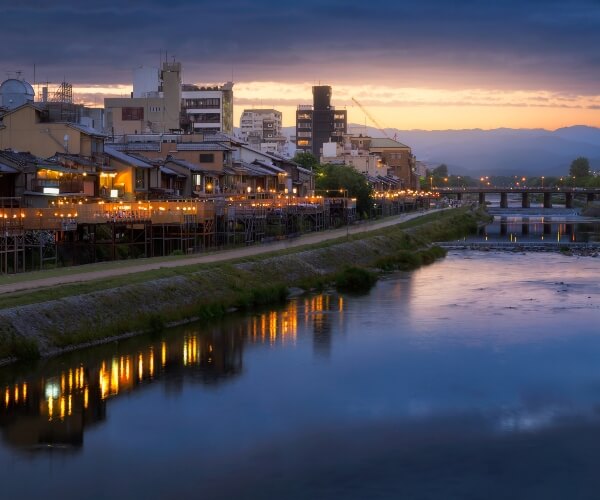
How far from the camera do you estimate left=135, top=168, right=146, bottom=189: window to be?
180 ft

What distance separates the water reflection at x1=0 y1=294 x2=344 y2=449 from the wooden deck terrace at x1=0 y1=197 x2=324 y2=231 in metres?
11.1

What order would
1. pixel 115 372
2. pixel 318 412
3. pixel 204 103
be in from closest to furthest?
pixel 318 412 < pixel 115 372 < pixel 204 103

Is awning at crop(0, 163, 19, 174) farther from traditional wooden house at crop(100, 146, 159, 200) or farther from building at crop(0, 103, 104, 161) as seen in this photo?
traditional wooden house at crop(100, 146, 159, 200)

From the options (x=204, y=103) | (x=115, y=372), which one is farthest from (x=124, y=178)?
(x=204, y=103)

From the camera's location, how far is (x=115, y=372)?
80.9ft

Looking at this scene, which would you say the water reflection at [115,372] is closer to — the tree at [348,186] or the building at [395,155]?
the tree at [348,186]

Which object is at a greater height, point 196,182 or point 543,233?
point 196,182

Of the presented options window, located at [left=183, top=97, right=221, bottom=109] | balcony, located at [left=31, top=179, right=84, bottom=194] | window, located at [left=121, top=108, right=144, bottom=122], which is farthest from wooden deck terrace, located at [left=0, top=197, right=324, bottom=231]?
window, located at [left=183, top=97, right=221, bottom=109]

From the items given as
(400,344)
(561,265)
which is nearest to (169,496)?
(400,344)

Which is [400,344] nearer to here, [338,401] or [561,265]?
[338,401]

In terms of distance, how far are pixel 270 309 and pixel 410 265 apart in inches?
861

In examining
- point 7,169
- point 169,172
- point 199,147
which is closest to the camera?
point 7,169

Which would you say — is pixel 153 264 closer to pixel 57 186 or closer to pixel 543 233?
pixel 57 186

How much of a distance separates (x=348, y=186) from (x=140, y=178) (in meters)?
39.9
